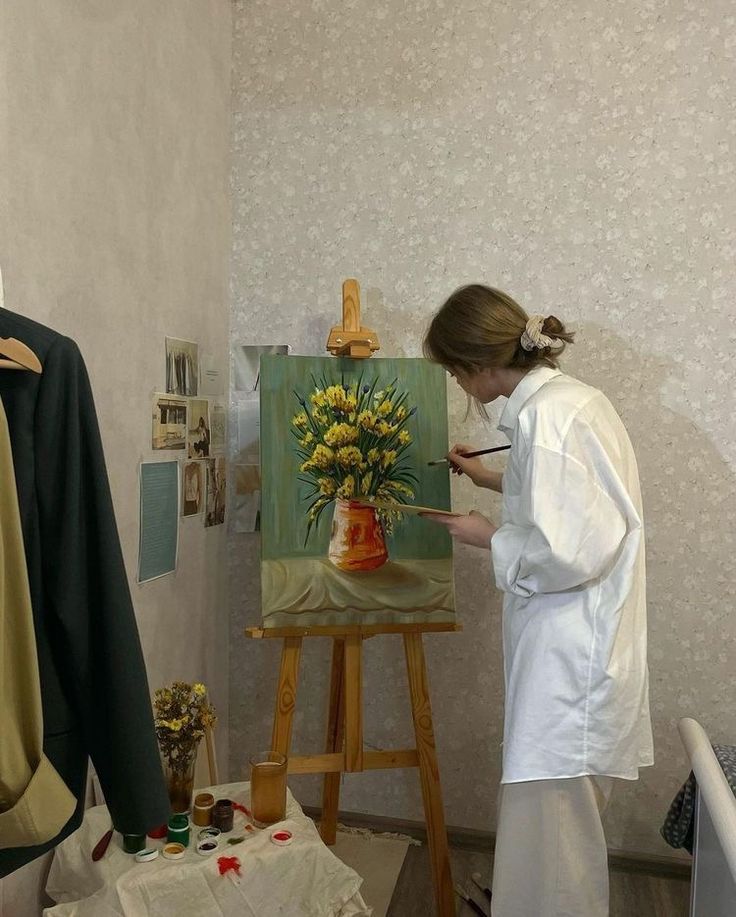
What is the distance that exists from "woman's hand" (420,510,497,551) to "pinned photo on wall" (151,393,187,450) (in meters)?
0.78

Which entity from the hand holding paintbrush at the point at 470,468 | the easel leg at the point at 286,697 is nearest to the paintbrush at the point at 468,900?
the easel leg at the point at 286,697

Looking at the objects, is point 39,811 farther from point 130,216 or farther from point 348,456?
point 130,216

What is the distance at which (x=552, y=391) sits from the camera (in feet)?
5.33

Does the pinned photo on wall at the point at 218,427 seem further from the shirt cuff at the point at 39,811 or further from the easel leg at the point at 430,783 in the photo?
the shirt cuff at the point at 39,811

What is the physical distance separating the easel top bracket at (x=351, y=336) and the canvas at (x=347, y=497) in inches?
1.3

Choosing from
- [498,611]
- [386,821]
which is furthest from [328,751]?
[498,611]

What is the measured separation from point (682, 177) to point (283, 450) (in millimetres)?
1403

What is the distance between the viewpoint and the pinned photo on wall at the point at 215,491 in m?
2.43

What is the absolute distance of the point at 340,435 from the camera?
80.9 inches

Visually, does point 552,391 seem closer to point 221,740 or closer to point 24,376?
point 24,376

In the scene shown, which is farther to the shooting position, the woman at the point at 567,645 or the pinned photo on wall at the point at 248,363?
the pinned photo on wall at the point at 248,363

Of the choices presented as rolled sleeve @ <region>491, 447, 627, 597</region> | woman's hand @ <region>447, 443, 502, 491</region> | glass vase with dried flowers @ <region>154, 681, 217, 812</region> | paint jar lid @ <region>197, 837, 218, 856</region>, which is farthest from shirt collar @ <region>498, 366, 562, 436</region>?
paint jar lid @ <region>197, 837, 218, 856</region>

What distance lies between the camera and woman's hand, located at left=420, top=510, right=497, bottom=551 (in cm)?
182

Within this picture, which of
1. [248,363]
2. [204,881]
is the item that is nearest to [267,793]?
[204,881]
